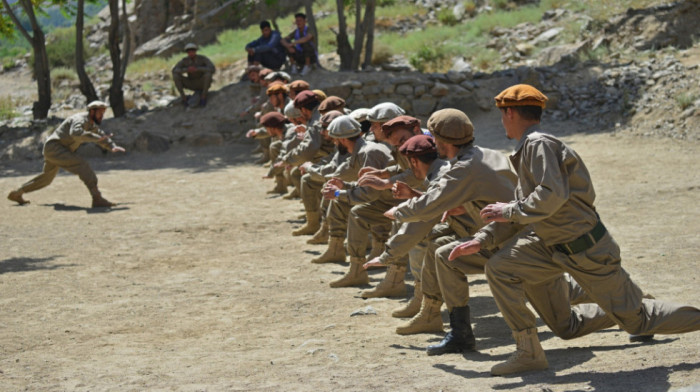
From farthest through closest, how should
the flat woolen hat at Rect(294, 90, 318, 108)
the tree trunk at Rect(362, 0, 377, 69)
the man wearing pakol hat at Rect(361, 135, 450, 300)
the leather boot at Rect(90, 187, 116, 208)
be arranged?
the tree trunk at Rect(362, 0, 377, 69) < the leather boot at Rect(90, 187, 116, 208) < the flat woolen hat at Rect(294, 90, 318, 108) < the man wearing pakol hat at Rect(361, 135, 450, 300)

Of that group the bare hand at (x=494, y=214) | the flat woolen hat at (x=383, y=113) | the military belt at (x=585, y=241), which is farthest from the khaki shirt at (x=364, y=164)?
the military belt at (x=585, y=241)

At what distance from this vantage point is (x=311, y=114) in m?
10.0

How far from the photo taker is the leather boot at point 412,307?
644 centimetres

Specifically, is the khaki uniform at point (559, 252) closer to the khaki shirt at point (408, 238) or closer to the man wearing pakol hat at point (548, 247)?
the man wearing pakol hat at point (548, 247)

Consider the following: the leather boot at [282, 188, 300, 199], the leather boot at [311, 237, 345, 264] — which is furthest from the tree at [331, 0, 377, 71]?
the leather boot at [311, 237, 345, 264]

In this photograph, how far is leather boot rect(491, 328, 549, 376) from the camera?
186 inches

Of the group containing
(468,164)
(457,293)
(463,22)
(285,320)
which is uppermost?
(463,22)

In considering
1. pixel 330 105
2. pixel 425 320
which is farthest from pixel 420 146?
pixel 330 105

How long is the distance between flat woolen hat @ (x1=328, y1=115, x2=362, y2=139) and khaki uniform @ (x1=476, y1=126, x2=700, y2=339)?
9.88 ft

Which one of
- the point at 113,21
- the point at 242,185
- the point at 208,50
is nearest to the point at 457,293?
the point at 242,185

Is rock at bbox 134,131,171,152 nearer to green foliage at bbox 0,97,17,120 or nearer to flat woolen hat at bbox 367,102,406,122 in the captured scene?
green foliage at bbox 0,97,17,120

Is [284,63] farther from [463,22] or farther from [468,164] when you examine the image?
[468,164]

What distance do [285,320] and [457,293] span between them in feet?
5.81

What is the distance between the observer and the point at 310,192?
10.1 m
